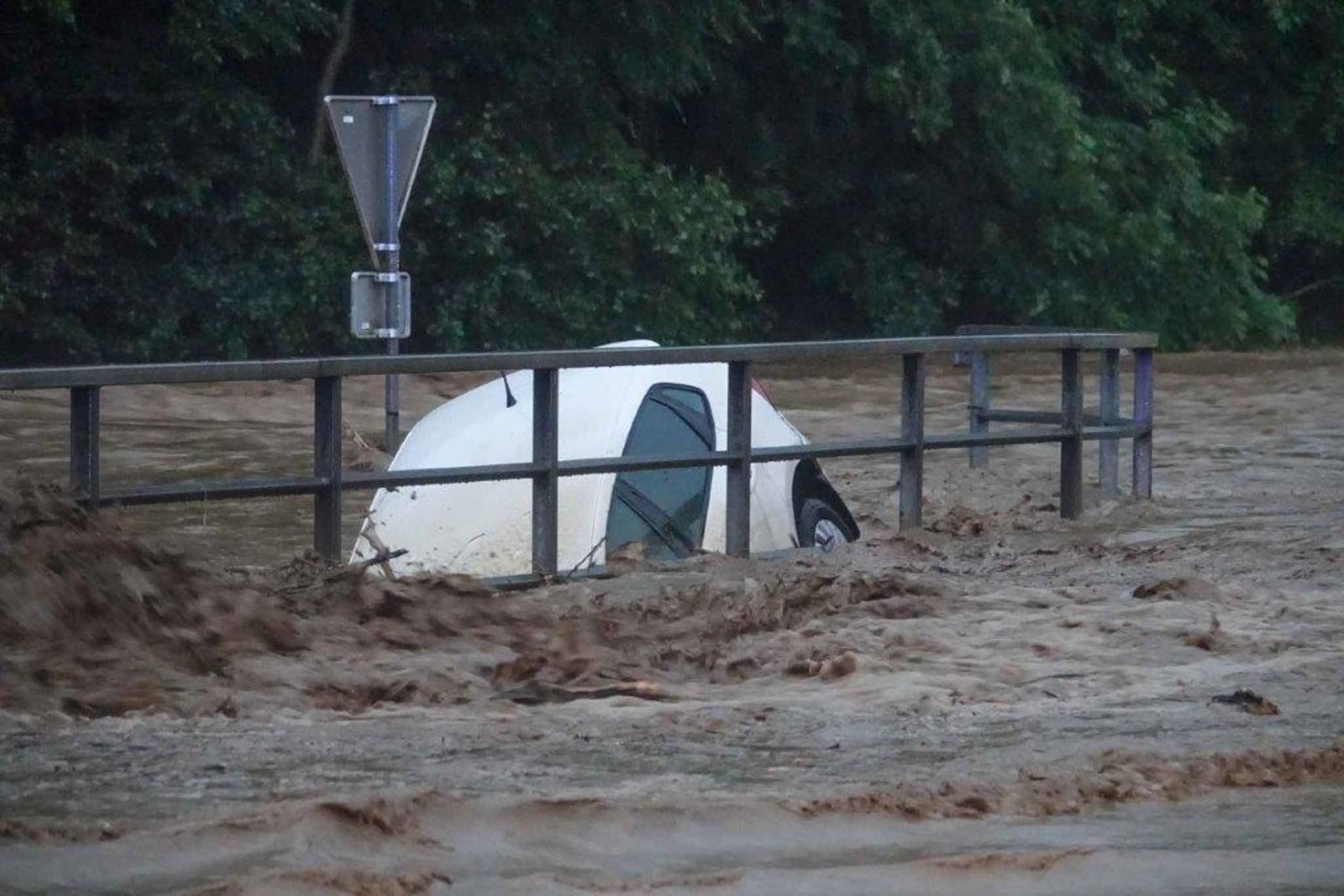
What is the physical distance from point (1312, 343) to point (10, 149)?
19.0 m

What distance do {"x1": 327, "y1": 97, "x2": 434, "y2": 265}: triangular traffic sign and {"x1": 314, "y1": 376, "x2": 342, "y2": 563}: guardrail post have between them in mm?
4351

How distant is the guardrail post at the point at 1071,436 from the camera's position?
12.0 m

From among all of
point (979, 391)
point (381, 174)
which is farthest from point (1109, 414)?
point (381, 174)

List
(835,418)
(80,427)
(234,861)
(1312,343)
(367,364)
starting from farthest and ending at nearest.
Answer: (1312,343) → (835,418) → (367,364) → (80,427) → (234,861)

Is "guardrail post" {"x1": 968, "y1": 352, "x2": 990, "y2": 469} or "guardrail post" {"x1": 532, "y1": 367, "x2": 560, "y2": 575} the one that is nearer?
"guardrail post" {"x1": 532, "y1": 367, "x2": 560, "y2": 575}

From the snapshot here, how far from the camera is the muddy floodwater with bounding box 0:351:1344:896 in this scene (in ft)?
16.2

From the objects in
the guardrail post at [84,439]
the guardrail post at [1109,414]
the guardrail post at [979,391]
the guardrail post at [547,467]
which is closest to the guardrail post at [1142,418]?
the guardrail post at [1109,414]

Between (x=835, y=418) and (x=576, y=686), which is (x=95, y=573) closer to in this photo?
(x=576, y=686)

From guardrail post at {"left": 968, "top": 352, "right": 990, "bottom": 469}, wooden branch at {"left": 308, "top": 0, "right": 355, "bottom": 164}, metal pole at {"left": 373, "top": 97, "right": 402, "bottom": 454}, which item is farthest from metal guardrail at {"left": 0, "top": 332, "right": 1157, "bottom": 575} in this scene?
wooden branch at {"left": 308, "top": 0, "right": 355, "bottom": 164}

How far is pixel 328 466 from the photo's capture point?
8.77 m

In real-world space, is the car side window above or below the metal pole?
below

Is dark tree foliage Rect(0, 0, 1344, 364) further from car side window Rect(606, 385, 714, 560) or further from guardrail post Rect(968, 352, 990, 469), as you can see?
car side window Rect(606, 385, 714, 560)

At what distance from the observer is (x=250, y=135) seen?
23.9m

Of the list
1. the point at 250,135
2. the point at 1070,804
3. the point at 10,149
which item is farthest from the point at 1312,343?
the point at 1070,804
